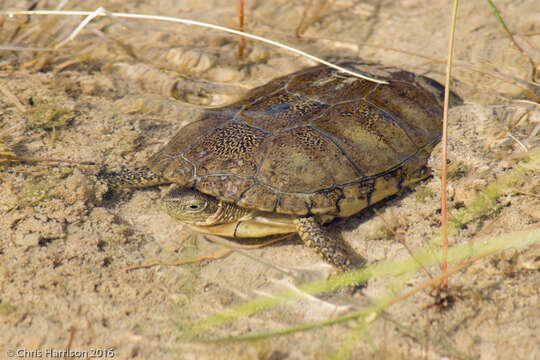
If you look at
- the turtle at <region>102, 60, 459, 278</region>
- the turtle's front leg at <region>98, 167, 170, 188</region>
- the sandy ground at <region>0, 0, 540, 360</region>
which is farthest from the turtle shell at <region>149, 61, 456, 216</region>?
the sandy ground at <region>0, 0, 540, 360</region>

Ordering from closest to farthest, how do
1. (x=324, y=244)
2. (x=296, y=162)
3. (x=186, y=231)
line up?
(x=324, y=244) < (x=296, y=162) < (x=186, y=231)

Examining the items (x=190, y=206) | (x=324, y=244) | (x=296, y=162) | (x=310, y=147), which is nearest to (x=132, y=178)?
(x=190, y=206)

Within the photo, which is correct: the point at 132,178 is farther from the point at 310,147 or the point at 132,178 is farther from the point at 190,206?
the point at 310,147

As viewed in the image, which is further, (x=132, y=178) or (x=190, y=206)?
(x=132, y=178)

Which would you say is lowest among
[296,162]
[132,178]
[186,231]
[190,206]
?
[186,231]

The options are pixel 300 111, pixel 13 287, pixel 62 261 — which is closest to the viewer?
pixel 13 287

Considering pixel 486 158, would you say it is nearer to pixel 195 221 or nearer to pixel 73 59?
pixel 195 221

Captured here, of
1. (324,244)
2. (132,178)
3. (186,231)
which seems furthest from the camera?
(132,178)

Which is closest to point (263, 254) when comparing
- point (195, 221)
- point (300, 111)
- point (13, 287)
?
point (195, 221)

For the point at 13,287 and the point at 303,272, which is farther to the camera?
the point at 303,272
